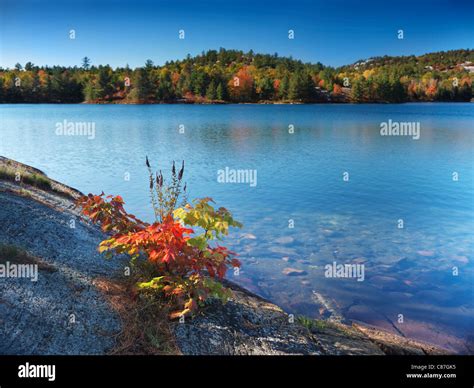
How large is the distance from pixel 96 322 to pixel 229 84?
10826cm

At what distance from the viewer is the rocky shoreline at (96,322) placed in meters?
4.01

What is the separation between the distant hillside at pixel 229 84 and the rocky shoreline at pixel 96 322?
98.3 meters

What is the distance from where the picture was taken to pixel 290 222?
10.9 m

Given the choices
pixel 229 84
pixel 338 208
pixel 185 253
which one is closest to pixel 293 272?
pixel 185 253

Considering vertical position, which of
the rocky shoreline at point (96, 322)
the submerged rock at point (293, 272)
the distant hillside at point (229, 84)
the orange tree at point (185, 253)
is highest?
the distant hillside at point (229, 84)

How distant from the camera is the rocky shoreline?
4012mm

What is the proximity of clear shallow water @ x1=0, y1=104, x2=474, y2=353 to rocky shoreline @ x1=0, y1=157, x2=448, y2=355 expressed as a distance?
1.24 metres

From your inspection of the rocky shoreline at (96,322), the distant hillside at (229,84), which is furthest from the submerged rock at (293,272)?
the distant hillside at (229,84)

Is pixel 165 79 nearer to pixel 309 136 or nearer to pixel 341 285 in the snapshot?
pixel 309 136

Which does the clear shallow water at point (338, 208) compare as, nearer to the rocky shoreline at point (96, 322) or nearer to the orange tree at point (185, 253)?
the rocky shoreline at point (96, 322)

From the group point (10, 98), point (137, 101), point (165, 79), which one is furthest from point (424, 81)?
point (10, 98)

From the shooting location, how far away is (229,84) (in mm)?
108125

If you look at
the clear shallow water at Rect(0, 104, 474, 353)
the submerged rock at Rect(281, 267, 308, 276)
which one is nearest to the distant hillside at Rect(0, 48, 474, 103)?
the clear shallow water at Rect(0, 104, 474, 353)
